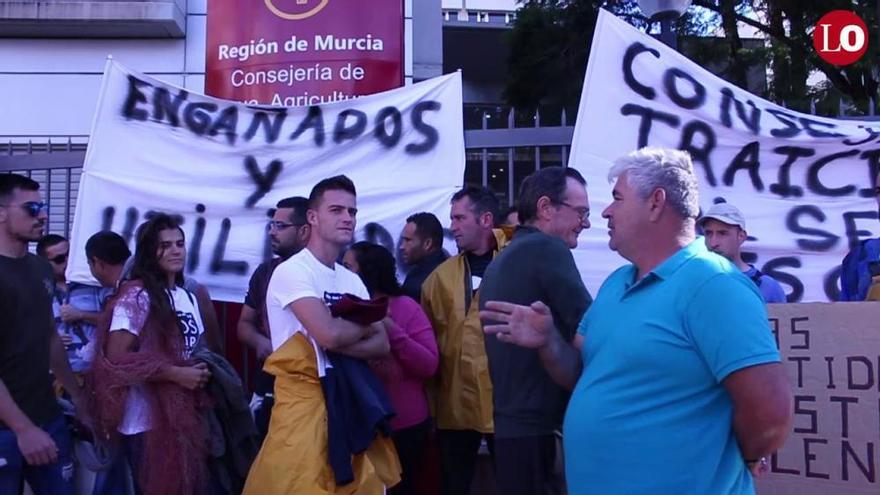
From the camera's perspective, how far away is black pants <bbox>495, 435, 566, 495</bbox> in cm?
349

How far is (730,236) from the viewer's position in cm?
462

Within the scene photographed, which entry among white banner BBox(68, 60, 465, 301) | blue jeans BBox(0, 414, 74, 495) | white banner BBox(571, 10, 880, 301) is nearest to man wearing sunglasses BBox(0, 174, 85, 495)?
blue jeans BBox(0, 414, 74, 495)

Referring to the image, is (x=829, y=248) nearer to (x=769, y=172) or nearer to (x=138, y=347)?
(x=769, y=172)

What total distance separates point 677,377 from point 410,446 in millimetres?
2516

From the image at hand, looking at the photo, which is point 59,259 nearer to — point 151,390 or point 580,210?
point 151,390

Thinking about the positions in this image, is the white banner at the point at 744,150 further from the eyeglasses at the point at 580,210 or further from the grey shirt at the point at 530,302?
the grey shirt at the point at 530,302

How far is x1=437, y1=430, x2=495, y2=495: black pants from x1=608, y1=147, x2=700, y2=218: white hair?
2400 millimetres

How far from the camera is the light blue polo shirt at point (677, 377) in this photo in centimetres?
233

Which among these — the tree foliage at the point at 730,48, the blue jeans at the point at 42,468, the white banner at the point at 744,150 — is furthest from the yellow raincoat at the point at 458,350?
the tree foliage at the point at 730,48

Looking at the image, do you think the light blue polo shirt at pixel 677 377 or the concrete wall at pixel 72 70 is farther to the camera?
the concrete wall at pixel 72 70

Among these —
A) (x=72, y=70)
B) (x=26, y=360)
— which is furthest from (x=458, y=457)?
(x=72, y=70)

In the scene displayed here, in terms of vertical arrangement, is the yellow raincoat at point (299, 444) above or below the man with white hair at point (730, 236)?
below

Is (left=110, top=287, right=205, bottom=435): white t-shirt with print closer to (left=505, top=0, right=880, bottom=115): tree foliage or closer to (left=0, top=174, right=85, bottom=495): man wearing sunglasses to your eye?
(left=0, top=174, right=85, bottom=495): man wearing sunglasses

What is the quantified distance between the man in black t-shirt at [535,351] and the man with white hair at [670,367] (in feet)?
2.21
